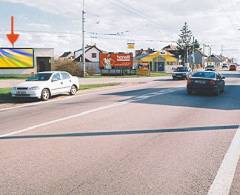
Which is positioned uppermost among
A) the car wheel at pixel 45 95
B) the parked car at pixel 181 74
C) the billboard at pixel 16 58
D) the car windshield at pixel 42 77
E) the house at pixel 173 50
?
the house at pixel 173 50

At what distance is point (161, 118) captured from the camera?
10844 millimetres

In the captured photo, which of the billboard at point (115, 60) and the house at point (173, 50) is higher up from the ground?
the house at point (173, 50)

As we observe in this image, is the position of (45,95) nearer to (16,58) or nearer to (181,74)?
(181,74)

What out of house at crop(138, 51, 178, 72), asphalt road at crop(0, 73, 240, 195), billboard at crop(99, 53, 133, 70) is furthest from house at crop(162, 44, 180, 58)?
asphalt road at crop(0, 73, 240, 195)

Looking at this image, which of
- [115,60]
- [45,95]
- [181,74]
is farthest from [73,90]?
[115,60]

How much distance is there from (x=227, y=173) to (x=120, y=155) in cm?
202

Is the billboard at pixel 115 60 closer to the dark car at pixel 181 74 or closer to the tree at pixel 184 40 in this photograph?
the dark car at pixel 181 74

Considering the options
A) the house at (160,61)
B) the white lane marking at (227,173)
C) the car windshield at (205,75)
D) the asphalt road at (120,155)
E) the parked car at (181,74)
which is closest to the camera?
the white lane marking at (227,173)

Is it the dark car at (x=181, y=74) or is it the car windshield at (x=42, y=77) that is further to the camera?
the dark car at (x=181, y=74)

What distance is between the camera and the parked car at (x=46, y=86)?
1712 cm

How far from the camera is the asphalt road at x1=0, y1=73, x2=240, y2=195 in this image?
15.9 ft

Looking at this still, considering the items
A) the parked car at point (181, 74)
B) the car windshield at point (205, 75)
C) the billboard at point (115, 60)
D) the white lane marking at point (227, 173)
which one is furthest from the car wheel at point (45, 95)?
the billboard at point (115, 60)

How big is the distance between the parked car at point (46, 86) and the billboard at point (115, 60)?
33726mm

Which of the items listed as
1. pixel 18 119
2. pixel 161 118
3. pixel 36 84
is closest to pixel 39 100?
pixel 36 84
